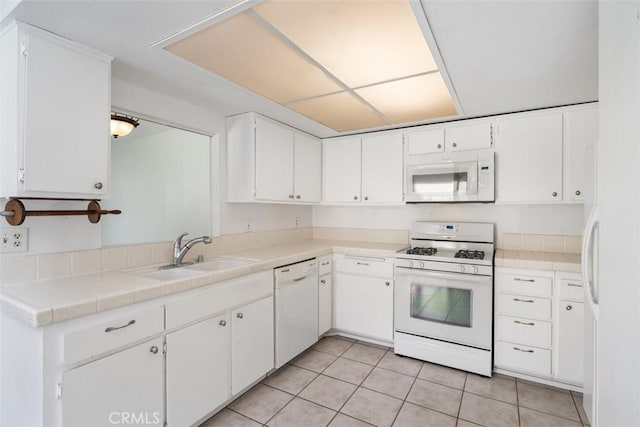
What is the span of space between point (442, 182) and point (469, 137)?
1.55ft

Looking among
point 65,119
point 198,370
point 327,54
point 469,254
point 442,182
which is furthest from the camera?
point 442,182

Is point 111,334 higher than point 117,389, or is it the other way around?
point 111,334

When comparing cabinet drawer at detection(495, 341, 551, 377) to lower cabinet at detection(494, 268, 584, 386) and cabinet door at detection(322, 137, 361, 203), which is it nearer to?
lower cabinet at detection(494, 268, 584, 386)

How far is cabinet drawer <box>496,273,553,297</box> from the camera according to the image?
233cm

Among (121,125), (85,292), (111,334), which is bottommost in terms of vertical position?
(111,334)

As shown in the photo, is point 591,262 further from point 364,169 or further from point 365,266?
point 364,169

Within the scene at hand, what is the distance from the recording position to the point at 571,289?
2.25 metres

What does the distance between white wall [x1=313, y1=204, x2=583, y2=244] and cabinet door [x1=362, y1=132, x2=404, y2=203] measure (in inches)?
13.6

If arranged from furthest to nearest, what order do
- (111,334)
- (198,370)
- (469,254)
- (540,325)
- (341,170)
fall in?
(341,170), (469,254), (540,325), (198,370), (111,334)

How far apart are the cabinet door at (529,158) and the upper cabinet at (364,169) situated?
0.90 metres

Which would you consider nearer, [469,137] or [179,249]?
[179,249]

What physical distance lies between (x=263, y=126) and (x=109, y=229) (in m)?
1.45

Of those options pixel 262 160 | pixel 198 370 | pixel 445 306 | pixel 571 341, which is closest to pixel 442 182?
pixel 445 306

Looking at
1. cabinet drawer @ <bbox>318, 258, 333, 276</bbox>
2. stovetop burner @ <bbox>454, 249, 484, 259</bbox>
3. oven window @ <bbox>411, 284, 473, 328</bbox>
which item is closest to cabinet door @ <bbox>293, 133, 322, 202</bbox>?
cabinet drawer @ <bbox>318, 258, 333, 276</bbox>
